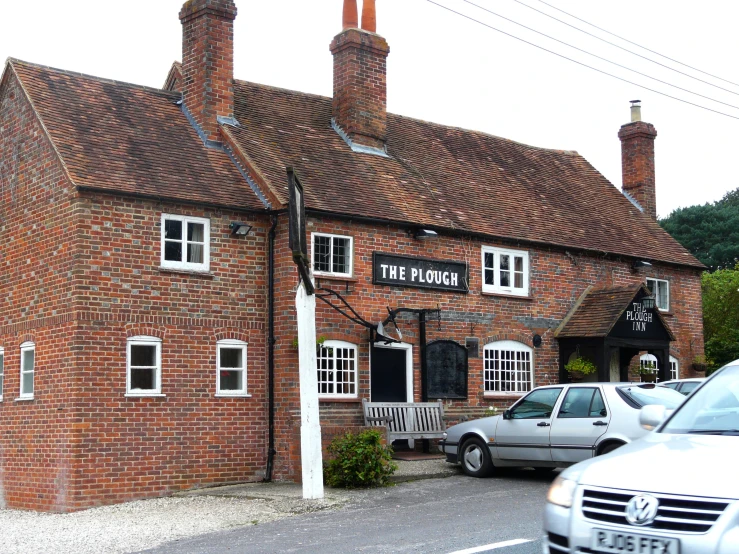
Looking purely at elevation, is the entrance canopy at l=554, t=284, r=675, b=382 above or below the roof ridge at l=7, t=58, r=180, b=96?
below

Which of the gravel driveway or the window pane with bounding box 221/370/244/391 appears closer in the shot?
the gravel driveway

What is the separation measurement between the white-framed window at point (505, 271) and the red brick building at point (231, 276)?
0.19ft

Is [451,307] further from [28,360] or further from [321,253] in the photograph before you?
[28,360]

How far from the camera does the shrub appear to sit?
50.9 feet

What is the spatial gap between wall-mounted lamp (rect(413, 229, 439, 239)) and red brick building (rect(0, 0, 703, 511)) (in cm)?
11

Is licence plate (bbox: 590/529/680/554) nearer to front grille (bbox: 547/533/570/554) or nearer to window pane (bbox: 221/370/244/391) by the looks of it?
front grille (bbox: 547/533/570/554)

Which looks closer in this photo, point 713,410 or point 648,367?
point 713,410

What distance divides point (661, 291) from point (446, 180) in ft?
23.1

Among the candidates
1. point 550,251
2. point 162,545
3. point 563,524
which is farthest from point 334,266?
point 563,524

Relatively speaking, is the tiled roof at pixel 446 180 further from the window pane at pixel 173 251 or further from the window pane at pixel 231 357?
the window pane at pixel 231 357

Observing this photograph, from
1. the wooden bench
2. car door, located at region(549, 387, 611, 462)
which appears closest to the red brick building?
the wooden bench

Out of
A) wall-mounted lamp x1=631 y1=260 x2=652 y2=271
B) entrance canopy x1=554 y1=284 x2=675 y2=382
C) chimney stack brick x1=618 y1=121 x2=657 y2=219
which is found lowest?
entrance canopy x1=554 y1=284 x2=675 y2=382

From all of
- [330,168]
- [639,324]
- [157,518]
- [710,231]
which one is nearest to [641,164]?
[639,324]

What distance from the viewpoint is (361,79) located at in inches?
875
